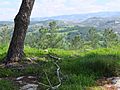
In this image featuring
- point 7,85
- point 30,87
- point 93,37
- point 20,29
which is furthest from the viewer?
point 93,37

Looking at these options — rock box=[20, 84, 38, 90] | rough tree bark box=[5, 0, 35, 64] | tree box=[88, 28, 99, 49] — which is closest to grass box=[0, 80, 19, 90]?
rock box=[20, 84, 38, 90]

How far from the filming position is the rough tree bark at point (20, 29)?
9.77 m

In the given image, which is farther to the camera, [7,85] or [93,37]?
[93,37]

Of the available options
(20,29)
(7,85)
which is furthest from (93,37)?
(7,85)

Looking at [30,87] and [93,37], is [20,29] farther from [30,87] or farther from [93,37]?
[93,37]

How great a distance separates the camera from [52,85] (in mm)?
7012

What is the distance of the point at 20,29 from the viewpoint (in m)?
9.86

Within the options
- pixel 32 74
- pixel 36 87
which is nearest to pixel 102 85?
pixel 36 87

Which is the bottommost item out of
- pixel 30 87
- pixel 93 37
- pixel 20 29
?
pixel 93 37

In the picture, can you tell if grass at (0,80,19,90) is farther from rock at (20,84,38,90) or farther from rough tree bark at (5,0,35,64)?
rough tree bark at (5,0,35,64)

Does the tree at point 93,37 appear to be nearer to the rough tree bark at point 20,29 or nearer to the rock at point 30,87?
the rough tree bark at point 20,29

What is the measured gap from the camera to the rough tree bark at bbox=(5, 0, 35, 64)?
9.77 m

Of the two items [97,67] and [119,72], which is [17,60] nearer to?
[97,67]

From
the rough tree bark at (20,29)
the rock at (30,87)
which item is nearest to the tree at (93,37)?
the rough tree bark at (20,29)
